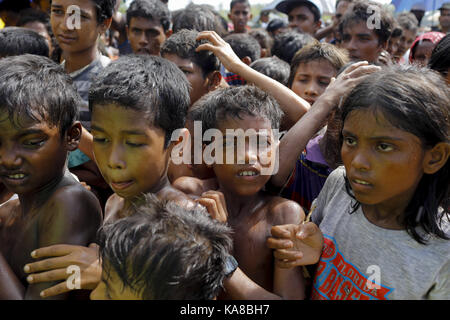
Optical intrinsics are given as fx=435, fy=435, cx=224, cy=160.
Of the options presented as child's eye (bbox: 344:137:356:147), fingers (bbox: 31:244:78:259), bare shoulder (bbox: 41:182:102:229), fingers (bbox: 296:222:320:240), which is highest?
child's eye (bbox: 344:137:356:147)

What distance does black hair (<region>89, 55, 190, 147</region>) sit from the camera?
173 cm

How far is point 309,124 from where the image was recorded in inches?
80.0

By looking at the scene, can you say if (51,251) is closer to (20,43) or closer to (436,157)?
(436,157)

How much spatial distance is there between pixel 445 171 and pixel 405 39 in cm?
592

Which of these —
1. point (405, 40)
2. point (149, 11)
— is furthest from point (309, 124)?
point (405, 40)

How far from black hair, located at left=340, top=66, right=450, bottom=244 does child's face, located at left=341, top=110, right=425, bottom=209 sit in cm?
3

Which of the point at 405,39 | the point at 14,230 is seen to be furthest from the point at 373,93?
the point at 405,39

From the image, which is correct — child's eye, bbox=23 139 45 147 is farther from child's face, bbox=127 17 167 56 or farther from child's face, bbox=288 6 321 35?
child's face, bbox=288 6 321 35

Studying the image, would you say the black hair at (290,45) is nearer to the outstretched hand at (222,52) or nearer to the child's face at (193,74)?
the child's face at (193,74)

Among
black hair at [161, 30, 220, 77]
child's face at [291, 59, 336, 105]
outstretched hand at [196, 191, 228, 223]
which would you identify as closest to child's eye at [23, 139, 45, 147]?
outstretched hand at [196, 191, 228, 223]

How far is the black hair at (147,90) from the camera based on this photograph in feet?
5.66

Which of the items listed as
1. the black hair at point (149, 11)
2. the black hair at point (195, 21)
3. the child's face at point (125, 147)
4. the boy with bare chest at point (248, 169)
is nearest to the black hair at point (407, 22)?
the black hair at point (195, 21)

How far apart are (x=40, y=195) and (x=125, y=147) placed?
1.31 ft

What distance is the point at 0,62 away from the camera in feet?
6.03
